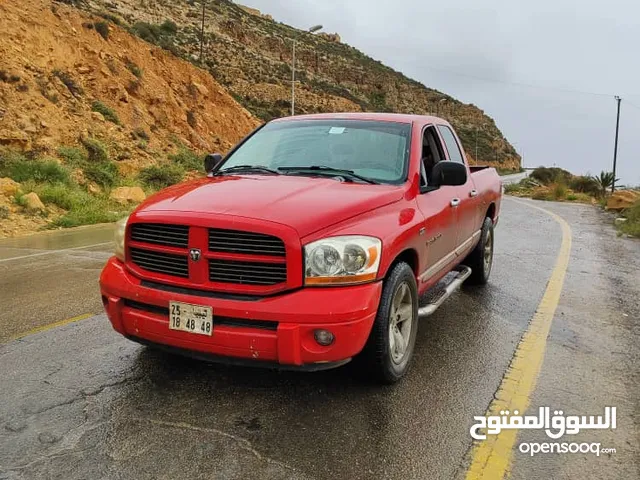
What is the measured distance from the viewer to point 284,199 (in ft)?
10.9

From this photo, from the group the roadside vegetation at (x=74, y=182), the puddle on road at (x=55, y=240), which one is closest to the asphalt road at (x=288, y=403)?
the puddle on road at (x=55, y=240)

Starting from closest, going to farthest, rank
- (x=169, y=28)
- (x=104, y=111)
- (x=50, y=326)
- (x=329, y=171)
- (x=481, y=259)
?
1. (x=329, y=171)
2. (x=50, y=326)
3. (x=481, y=259)
4. (x=104, y=111)
5. (x=169, y=28)

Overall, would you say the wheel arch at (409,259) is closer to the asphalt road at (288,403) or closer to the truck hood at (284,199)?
the truck hood at (284,199)

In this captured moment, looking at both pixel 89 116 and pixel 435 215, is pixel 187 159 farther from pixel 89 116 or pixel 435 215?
pixel 435 215

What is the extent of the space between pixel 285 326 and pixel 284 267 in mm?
319

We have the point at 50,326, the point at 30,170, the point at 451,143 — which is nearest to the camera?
the point at 50,326

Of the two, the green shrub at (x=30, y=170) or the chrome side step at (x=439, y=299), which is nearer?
the chrome side step at (x=439, y=299)

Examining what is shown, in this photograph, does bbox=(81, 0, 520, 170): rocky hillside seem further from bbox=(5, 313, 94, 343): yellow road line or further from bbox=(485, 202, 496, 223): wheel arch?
bbox=(5, 313, 94, 343): yellow road line

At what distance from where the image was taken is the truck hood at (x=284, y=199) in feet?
10.2

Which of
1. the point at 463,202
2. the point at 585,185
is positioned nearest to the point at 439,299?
the point at 463,202

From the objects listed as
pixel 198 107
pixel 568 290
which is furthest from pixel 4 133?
pixel 568 290

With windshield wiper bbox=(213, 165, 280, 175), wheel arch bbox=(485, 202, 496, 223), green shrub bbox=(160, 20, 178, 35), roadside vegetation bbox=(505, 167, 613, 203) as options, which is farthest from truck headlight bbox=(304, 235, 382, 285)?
green shrub bbox=(160, 20, 178, 35)

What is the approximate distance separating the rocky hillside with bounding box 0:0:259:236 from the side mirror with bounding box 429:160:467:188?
9649mm

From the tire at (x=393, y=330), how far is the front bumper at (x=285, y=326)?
0.51 ft
